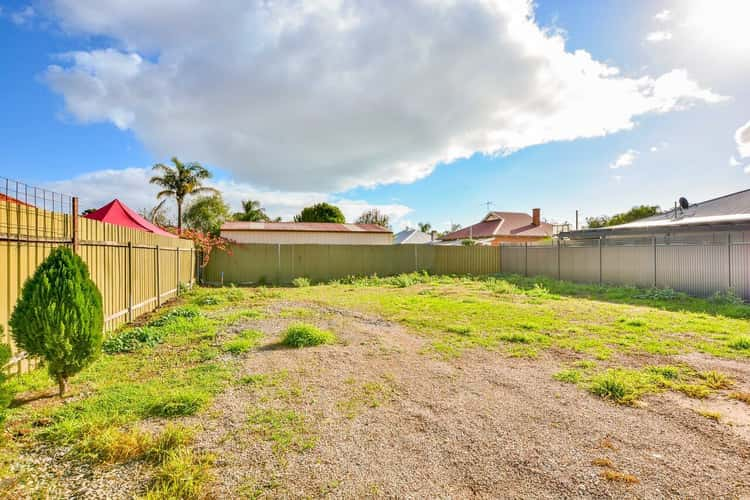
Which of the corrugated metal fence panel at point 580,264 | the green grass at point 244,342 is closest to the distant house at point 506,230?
the corrugated metal fence panel at point 580,264

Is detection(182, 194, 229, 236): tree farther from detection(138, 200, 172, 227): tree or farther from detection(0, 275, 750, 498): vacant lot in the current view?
detection(0, 275, 750, 498): vacant lot

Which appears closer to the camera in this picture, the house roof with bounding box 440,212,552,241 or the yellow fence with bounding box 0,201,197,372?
the yellow fence with bounding box 0,201,197,372

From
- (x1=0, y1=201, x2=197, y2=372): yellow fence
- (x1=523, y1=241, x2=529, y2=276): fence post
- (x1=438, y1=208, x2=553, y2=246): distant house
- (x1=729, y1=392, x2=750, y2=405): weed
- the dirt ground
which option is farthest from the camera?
(x1=438, y1=208, x2=553, y2=246): distant house

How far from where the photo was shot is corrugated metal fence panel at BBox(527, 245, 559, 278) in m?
14.0

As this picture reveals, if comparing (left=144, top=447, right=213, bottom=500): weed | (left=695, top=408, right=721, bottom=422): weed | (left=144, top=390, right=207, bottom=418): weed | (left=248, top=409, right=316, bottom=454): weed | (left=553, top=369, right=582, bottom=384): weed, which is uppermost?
(left=144, top=390, right=207, bottom=418): weed

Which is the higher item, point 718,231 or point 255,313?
point 718,231

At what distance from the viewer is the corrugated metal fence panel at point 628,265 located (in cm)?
1070

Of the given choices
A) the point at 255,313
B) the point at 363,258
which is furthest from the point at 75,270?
the point at 363,258

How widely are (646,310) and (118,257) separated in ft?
33.7

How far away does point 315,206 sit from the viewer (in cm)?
4041

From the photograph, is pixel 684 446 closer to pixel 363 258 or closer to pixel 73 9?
pixel 73 9

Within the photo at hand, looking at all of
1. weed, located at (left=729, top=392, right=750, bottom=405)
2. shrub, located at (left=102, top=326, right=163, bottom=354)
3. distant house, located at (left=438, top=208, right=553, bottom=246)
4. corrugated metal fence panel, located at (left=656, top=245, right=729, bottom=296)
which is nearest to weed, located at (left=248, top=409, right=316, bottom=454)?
shrub, located at (left=102, top=326, right=163, bottom=354)

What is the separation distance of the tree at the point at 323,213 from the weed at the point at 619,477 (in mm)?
37730

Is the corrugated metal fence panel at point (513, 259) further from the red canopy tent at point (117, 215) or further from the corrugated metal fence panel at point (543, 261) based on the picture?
the red canopy tent at point (117, 215)
